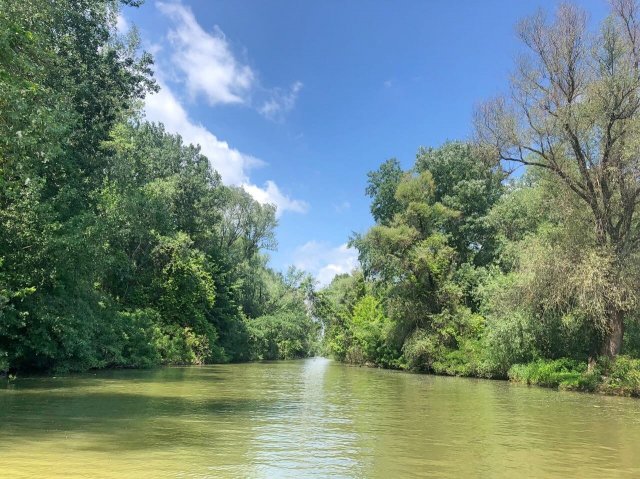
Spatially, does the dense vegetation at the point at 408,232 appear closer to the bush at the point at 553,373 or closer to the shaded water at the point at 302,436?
the bush at the point at 553,373

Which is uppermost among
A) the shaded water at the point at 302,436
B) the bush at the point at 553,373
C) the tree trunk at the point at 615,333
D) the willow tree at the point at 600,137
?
the willow tree at the point at 600,137

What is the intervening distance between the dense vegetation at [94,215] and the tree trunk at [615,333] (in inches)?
888

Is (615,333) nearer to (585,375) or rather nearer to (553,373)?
(585,375)

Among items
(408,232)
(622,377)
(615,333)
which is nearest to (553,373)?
(615,333)

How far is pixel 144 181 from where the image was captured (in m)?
42.5

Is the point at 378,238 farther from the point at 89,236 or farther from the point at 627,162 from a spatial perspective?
the point at 89,236

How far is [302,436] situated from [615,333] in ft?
58.2

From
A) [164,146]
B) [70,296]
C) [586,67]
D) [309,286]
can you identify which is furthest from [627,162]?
[309,286]

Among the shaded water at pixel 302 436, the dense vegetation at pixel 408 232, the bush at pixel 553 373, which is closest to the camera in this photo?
the shaded water at pixel 302 436

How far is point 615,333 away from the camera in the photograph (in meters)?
22.4

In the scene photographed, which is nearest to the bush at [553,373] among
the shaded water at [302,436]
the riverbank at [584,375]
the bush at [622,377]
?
the riverbank at [584,375]

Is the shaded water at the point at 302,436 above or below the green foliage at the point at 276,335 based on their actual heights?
below

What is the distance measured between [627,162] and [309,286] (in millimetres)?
69801

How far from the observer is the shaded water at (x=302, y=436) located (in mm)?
7645
